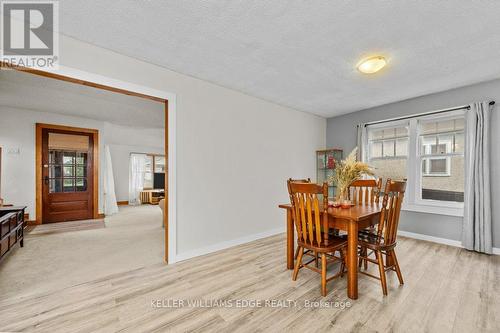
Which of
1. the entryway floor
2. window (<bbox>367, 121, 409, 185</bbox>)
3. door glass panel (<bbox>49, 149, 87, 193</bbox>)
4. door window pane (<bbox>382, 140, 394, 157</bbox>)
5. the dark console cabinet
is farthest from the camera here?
door glass panel (<bbox>49, 149, 87, 193</bbox>)

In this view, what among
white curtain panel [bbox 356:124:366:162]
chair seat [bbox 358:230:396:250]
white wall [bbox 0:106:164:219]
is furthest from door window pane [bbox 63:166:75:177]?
white curtain panel [bbox 356:124:366:162]

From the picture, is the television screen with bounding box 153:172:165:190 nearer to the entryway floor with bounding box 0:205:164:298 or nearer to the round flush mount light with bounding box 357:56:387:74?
the entryway floor with bounding box 0:205:164:298

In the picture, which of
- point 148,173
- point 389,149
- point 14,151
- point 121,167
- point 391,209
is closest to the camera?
point 391,209

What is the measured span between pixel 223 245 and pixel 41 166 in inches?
186

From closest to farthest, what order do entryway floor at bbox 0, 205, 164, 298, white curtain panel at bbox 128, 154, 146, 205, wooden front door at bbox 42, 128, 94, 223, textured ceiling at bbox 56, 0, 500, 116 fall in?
textured ceiling at bbox 56, 0, 500, 116 < entryway floor at bbox 0, 205, 164, 298 < wooden front door at bbox 42, 128, 94, 223 < white curtain panel at bbox 128, 154, 146, 205

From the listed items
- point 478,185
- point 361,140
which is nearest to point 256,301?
point 478,185

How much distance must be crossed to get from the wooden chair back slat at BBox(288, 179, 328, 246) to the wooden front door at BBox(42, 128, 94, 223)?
5559mm

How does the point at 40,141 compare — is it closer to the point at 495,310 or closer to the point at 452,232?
the point at 495,310

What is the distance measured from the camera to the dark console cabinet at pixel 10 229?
2.49 m

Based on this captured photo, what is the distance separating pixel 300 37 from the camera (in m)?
2.08

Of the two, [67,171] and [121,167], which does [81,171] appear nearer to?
[67,171]

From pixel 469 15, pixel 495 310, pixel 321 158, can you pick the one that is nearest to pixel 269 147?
pixel 321 158

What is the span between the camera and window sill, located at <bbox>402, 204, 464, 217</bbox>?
329 centimetres

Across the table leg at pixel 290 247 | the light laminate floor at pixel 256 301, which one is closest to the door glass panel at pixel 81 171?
the light laminate floor at pixel 256 301
